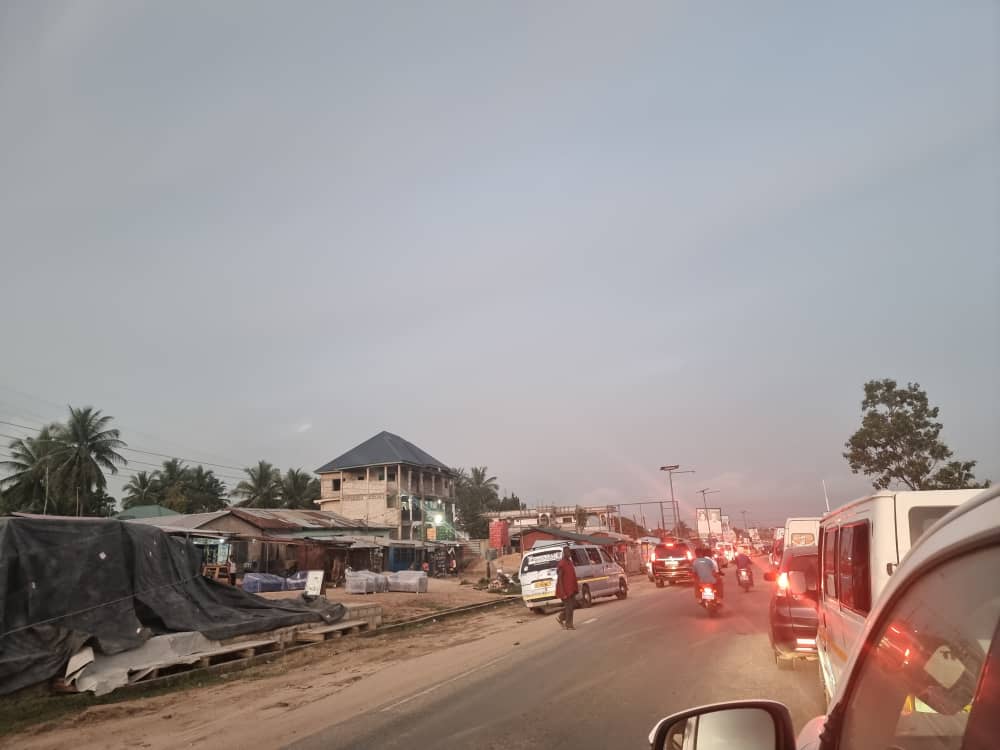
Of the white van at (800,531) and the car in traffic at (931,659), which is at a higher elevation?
the car in traffic at (931,659)

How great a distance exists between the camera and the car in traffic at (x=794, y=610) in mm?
8734

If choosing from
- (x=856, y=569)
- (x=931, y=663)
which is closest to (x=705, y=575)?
(x=856, y=569)

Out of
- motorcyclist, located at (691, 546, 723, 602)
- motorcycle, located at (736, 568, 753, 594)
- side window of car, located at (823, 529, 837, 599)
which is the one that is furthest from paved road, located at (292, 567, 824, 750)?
motorcycle, located at (736, 568, 753, 594)

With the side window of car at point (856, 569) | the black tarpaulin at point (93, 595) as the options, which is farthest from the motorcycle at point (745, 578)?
the side window of car at point (856, 569)

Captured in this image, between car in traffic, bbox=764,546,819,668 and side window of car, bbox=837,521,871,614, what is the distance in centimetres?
321

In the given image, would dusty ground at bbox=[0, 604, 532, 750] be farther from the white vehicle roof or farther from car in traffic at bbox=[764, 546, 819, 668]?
the white vehicle roof

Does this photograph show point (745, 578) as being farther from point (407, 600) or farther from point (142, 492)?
point (142, 492)

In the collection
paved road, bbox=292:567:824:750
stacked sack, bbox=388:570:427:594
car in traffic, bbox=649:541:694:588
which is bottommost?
stacked sack, bbox=388:570:427:594

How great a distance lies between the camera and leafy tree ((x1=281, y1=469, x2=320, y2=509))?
2908 inches

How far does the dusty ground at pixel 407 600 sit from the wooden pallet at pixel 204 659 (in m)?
7.25

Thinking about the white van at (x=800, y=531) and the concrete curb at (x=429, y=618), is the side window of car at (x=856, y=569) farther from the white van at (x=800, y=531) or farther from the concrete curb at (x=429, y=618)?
the white van at (x=800, y=531)

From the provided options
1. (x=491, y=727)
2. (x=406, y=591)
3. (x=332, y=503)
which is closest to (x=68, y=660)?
(x=491, y=727)

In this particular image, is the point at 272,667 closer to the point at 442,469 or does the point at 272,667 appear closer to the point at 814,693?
the point at 814,693

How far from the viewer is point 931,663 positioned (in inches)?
62.2
